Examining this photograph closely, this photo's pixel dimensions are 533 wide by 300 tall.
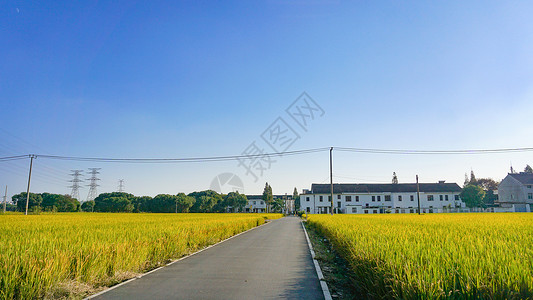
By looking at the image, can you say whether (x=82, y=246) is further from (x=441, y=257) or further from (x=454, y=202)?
(x=454, y=202)

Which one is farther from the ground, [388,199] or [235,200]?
[388,199]

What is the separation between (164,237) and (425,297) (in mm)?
9570

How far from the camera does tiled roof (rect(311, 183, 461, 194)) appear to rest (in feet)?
260

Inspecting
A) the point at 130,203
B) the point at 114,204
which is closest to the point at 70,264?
the point at 130,203

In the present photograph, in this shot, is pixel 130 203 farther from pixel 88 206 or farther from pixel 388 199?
pixel 388 199

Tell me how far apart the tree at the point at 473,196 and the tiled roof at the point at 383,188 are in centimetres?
390

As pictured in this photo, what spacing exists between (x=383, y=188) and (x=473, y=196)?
20628 mm

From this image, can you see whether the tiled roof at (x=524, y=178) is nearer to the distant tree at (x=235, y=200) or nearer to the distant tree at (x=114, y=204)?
the distant tree at (x=235, y=200)

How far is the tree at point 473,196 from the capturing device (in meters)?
72.7

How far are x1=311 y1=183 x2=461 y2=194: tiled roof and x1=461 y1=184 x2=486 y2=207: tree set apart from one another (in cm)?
390

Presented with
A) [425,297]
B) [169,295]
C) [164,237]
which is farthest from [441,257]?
[164,237]

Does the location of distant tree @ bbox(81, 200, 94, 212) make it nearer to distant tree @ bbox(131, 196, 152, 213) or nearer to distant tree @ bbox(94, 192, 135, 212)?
distant tree @ bbox(94, 192, 135, 212)

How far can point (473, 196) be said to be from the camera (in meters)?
73.1

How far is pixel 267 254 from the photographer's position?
1197cm
